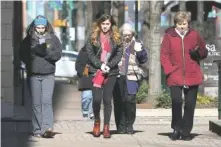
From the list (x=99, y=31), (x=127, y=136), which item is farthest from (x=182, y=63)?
(x=127, y=136)

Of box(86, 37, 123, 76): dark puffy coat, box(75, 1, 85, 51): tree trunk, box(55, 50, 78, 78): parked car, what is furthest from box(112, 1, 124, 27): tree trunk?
box(75, 1, 85, 51): tree trunk

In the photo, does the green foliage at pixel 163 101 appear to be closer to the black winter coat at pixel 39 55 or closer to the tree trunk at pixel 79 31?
the black winter coat at pixel 39 55

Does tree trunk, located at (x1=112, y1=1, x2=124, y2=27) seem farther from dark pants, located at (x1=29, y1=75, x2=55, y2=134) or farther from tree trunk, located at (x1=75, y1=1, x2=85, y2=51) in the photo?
tree trunk, located at (x1=75, y1=1, x2=85, y2=51)

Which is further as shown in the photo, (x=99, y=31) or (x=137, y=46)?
(x=137, y=46)

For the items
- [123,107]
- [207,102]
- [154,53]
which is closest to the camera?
[123,107]

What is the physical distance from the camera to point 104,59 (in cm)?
998

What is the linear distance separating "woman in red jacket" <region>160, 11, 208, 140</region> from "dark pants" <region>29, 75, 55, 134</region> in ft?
5.83

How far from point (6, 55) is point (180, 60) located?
4.97 m

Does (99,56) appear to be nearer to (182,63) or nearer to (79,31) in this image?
(182,63)

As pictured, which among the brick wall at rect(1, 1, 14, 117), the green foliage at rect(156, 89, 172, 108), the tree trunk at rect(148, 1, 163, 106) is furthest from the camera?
the tree trunk at rect(148, 1, 163, 106)

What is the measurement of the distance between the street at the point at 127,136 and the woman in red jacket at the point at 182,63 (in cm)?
45

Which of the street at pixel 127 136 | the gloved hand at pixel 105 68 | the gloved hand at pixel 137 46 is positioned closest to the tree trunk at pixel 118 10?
the street at pixel 127 136

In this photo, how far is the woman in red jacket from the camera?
32.4 ft

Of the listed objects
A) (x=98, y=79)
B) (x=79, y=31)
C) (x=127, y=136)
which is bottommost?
(x=127, y=136)
